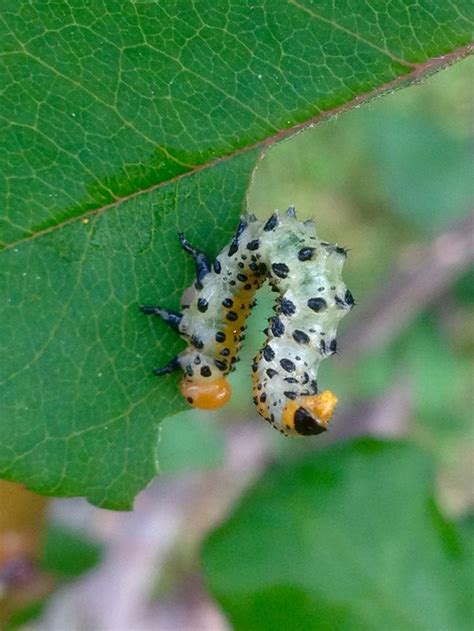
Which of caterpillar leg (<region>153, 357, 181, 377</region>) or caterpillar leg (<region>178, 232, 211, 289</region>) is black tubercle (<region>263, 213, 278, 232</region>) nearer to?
caterpillar leg (<region>178, 232, 211, 289</region>)

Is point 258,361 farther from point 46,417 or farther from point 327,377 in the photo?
point 327,377

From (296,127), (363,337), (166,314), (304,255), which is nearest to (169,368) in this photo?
(166,314)

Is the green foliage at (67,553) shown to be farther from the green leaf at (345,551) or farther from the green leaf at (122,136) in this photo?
the green leaf at (122,136)

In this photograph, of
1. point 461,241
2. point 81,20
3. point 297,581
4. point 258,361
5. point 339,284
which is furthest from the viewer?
point 461,241

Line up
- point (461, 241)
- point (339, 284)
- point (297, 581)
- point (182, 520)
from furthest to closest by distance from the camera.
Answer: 1. point (182, 520)
2. point (461, 241)
3. point (297, 581)
4. point (339, 284)

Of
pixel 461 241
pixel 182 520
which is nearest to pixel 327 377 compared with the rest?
pixel 461 241

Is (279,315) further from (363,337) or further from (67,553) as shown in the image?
(363,337)

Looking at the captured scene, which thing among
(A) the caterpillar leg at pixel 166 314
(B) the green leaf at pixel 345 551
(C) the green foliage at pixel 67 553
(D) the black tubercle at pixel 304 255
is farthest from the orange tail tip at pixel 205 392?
(C) the green foliage at pixel 67 553

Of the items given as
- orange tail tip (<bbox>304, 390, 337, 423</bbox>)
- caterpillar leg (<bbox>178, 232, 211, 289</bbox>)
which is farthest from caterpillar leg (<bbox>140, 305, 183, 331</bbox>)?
orange tail tip (<bbox>304, 390, 337, 423</bbox>)
